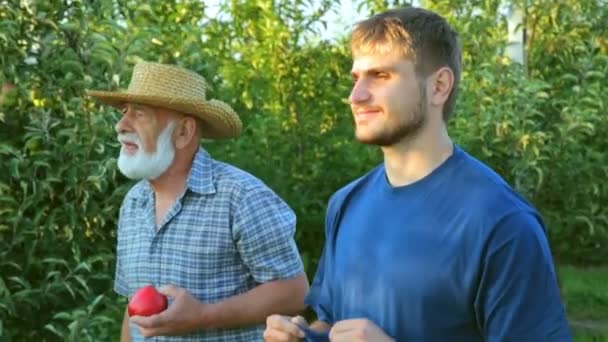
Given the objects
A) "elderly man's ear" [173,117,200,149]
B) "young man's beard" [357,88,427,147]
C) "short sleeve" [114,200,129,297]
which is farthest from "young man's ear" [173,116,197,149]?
"young man's beard" [357,88,427,147]

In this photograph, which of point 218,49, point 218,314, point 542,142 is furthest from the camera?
point 542,142

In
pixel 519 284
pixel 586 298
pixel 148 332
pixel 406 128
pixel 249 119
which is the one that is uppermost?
pixel 406 128

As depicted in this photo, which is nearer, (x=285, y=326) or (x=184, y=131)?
(x=285, y=326)

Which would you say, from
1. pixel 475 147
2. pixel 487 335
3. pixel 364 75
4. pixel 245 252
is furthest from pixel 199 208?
pixel 475 147

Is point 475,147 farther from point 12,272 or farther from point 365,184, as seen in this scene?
point 365,184

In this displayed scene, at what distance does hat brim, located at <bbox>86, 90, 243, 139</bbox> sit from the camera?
3.67 m

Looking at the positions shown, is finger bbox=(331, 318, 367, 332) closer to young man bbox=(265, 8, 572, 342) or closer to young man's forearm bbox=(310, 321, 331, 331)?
young man bbox=(265, 8, 572, 342)

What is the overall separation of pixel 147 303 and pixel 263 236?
0.40 meters

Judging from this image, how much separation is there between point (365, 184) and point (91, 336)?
93.7 inches

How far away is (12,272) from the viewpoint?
473 cm

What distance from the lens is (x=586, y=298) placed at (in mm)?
9148

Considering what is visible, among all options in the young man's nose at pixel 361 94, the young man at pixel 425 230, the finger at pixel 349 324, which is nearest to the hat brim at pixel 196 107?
the young man at pixel 425 230

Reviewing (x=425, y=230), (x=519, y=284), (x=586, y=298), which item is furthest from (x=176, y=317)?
(x=586, y=298)

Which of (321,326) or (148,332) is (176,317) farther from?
(321,326)
